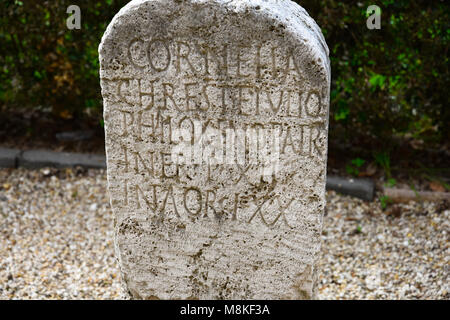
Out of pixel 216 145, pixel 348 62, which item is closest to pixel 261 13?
pixel 216 145

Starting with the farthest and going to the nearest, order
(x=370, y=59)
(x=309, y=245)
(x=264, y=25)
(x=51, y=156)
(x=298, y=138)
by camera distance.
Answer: (x=51, y=156) < (x=370, y=59) < (x=309, y=245) < (x=298, y=138) < (x=264, y=25)

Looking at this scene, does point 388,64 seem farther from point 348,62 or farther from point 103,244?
point 103,244

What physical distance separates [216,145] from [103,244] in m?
1.56

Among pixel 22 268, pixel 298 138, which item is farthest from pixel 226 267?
pixel 22 268

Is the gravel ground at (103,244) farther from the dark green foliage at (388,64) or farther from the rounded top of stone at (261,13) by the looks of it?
the rounded top of stone at (261,13)

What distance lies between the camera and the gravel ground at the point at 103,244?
3.03 m

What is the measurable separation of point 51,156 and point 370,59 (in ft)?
8.32

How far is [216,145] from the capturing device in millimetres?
2299

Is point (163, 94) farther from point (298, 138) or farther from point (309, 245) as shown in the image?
point (309, 245)

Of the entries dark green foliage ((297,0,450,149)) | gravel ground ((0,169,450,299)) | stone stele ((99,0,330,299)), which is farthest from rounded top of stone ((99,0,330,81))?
dark green foliage ((297,0,450,149))

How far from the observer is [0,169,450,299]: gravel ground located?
3033 mm

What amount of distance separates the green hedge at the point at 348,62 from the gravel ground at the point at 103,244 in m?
0.63

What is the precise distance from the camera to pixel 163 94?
225cm

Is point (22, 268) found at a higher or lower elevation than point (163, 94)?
lower
